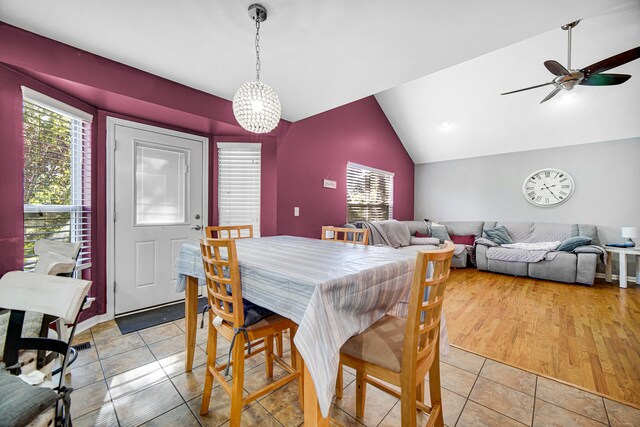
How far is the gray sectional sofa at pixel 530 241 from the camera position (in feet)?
12.7

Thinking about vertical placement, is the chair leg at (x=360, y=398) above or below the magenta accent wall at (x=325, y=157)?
below

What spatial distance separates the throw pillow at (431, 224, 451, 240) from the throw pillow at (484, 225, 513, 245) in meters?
0.75

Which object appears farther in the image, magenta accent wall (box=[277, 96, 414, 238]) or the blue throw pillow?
the blue throw pillow

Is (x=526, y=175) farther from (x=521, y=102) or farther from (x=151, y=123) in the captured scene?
(x=151, y=123)

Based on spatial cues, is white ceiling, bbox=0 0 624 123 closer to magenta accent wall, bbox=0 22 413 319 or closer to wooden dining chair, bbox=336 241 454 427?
magenta accent wall, bbox=0 22 413 319

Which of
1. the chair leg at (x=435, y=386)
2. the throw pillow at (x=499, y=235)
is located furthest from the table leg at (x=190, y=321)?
the throw pillow at (x=499, y=235)

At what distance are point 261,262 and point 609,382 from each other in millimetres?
2379

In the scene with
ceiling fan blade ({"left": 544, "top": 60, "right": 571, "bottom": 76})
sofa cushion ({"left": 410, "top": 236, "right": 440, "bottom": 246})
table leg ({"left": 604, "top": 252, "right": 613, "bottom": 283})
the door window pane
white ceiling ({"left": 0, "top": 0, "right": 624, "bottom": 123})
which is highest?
ceiling fan blade ({"left": 544, "top": 60, "right": 571, "bottom": 76})

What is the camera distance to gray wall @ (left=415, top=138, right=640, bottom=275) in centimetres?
422

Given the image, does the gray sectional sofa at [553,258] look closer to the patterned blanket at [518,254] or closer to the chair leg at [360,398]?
the patterned blanket at [518,254]

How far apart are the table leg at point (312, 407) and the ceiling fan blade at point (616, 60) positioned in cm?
344

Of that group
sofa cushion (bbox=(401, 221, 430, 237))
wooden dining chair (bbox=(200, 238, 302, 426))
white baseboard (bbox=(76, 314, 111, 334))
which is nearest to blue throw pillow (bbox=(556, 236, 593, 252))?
sofa cushion (bbox=(401, 221, 430, 237))

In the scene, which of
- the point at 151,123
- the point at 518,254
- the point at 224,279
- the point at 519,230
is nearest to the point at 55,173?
the point at 151,123

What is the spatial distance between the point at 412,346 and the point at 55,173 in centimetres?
293
